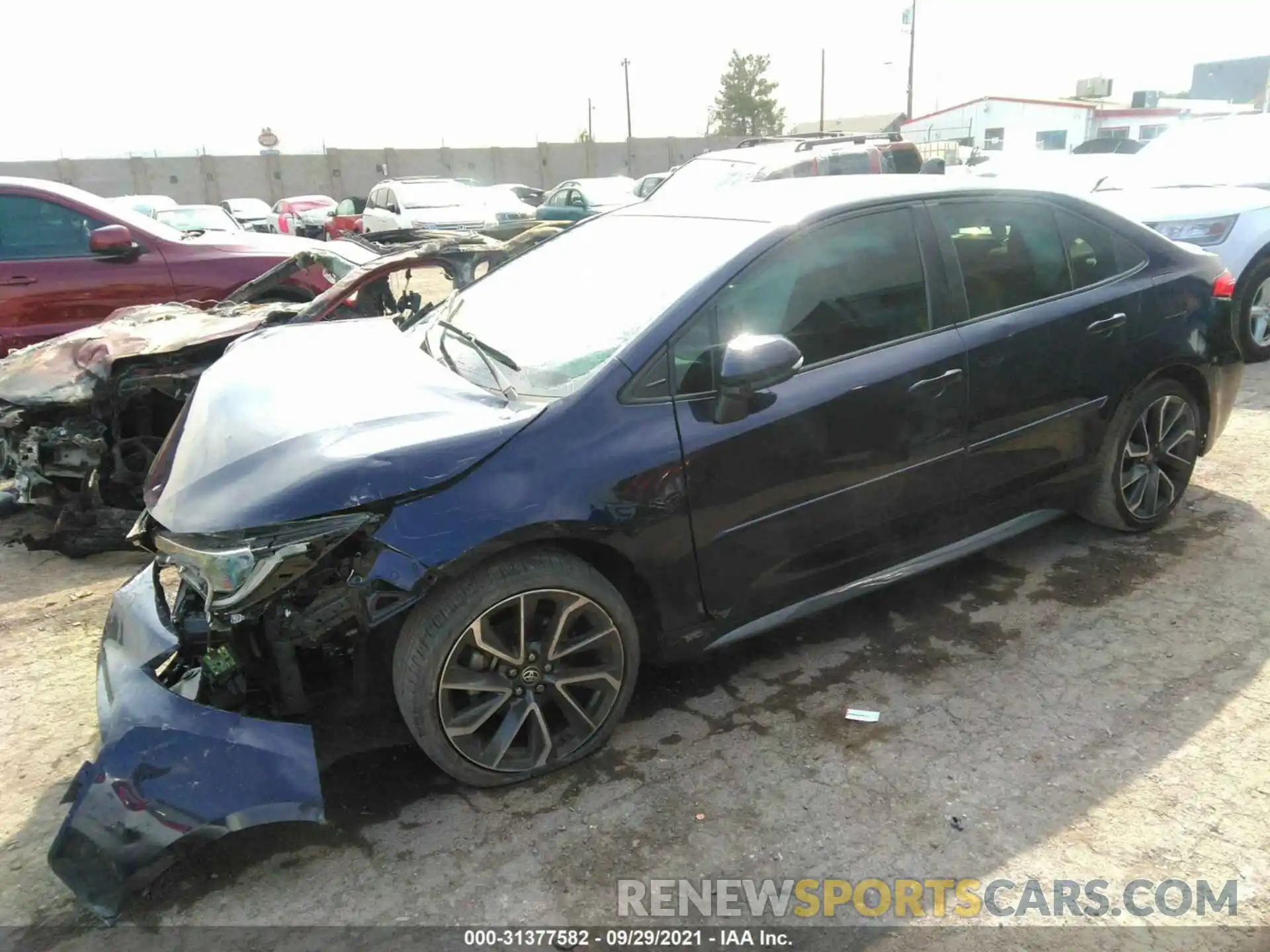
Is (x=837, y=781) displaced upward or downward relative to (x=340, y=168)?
downward

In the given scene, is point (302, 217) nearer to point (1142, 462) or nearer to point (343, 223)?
point (343, 223)

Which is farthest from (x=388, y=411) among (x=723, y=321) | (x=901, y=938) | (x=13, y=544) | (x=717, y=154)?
(x=717, y=154)

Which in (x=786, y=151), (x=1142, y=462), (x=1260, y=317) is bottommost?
(x=1142, y=462)

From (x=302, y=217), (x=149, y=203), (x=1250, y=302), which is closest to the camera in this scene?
(x=1250, y=302)

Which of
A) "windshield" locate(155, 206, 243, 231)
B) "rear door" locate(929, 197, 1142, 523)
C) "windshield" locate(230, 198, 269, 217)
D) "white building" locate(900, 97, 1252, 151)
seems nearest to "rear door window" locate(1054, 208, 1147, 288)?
"rear door" locate(929, 197, 1142, 523)

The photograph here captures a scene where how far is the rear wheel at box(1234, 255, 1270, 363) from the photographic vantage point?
6500mm

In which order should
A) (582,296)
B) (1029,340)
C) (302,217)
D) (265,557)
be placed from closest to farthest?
(265,557) → (582,296) → (1029,340) → (302,217)

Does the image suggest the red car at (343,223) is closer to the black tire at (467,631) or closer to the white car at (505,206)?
the white car at (505,206)

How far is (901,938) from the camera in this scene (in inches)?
86.0

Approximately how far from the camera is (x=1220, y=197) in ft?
22.6

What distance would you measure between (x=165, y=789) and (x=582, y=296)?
2017 mm

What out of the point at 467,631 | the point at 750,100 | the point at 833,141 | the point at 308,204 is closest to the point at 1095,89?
the point at 750,100

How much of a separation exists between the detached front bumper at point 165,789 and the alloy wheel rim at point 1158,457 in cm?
361

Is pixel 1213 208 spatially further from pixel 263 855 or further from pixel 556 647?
pixel 263 855
